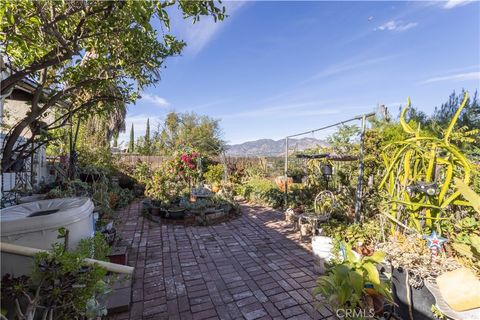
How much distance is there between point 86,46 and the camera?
220 centimetres

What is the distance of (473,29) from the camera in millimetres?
2836

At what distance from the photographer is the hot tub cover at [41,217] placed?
160 centimetres

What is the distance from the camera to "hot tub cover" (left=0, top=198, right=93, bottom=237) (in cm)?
160

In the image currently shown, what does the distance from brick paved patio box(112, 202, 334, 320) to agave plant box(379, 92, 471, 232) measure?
55.9 inches

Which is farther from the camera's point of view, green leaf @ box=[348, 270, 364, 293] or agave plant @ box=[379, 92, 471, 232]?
agave plant @ box=[379, 92, 471, 232]

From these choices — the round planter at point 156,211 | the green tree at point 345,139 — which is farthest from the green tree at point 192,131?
the round planter at point 156,211

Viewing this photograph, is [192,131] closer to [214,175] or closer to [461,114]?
[214,175]

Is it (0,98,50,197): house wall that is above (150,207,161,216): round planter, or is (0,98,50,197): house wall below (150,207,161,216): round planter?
above

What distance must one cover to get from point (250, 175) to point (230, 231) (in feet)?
17.7

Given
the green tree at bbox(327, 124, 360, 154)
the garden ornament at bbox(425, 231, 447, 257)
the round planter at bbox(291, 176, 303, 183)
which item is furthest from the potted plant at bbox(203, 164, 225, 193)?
the garden ornament at bbox(425, 231, 447, 257)

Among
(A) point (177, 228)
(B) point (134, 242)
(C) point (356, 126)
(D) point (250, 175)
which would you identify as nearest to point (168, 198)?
(A) point (177, 228)

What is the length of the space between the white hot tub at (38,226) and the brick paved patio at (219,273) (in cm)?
100

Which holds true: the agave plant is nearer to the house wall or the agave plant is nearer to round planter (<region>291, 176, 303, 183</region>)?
round planter (<region>291, 176, 303, 183</region>)

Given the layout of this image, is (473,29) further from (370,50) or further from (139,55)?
(139,55)
